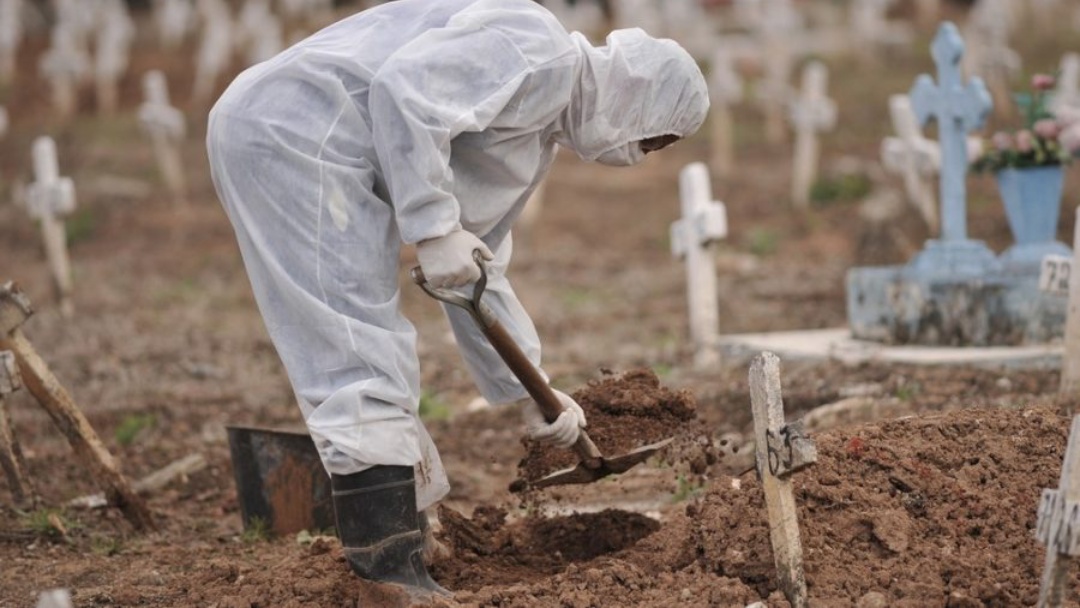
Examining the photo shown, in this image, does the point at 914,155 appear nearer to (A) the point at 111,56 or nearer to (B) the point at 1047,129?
(B) the point at 1047,129

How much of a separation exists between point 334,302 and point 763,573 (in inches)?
50.7

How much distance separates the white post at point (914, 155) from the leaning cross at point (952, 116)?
218 centimetres

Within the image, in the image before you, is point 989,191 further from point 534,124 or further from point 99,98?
point 99,98

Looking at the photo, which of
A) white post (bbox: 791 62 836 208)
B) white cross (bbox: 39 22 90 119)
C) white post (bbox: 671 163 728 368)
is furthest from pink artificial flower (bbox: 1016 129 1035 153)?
white cross (bbox: 39 22 90 119)

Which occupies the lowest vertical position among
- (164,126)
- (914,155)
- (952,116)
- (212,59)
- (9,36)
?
(914,155)

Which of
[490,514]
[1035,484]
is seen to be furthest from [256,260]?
[1035,484]

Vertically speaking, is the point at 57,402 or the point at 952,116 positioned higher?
the point at 952,116

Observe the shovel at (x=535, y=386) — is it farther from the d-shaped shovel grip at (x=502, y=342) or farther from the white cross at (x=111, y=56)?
the white cross at (x=111, y=56)

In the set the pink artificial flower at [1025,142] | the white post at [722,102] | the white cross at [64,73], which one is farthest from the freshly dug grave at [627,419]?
the white cross at [64,73]

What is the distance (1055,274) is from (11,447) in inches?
154

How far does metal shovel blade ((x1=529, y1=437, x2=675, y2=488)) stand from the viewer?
441cm

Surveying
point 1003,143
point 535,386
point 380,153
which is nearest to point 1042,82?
point 1003,143

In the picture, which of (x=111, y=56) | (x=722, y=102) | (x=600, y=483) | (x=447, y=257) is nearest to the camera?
(x=447, y=257)

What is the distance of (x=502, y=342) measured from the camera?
3.87 meters
